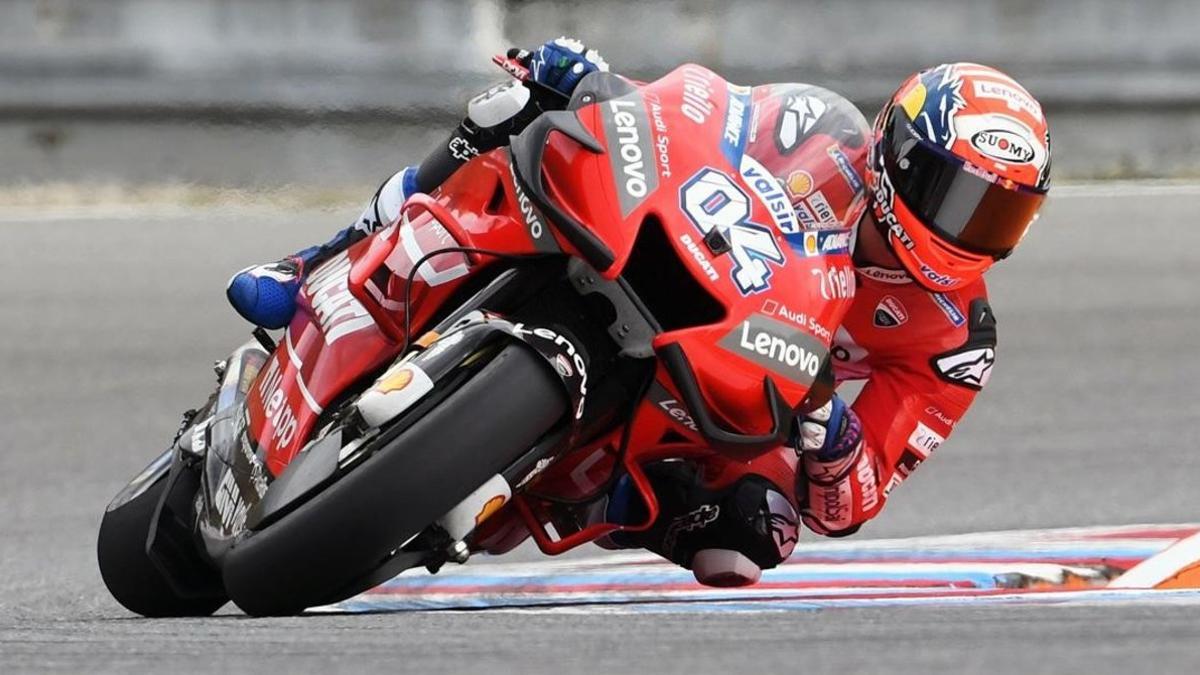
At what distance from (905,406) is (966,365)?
0.14 m

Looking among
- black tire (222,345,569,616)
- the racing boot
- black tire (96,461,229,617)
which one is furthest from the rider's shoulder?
black tire (96,461,229,617)

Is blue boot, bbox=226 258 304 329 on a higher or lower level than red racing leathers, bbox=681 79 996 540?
higher

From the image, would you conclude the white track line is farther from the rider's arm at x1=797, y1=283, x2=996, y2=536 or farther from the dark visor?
the dark visor

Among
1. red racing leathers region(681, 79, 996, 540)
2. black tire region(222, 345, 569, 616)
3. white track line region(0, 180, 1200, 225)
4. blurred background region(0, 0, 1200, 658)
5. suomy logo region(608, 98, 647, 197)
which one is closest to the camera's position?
black tire region(222, 345, 569, 616)

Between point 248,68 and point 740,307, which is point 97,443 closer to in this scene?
point 248,68

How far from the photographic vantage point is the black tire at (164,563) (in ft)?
11.7

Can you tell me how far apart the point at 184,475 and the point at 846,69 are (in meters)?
4.55

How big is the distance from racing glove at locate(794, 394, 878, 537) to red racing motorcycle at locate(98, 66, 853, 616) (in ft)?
1.03

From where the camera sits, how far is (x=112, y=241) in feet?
22.0

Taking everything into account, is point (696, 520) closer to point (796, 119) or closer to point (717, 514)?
point (717, 514)

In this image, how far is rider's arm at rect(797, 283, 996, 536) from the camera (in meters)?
3.61

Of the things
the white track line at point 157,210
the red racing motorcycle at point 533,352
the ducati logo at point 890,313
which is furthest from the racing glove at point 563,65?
the white track line at point 157,210

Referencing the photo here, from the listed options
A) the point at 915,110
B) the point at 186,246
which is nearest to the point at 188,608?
the point at 915,110

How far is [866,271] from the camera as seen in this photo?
11.4 ft
